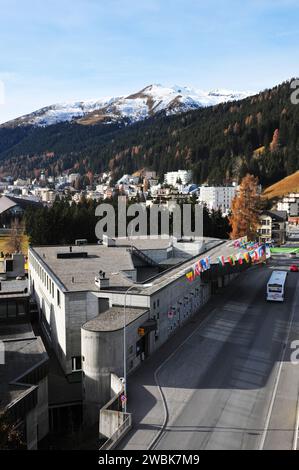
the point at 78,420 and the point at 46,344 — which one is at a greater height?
the point at 46,344

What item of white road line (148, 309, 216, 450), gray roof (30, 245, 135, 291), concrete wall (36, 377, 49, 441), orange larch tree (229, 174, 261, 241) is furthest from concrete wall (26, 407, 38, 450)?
orange larch tree (229, 174, 261, 241)

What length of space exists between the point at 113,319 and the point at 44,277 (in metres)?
15.1

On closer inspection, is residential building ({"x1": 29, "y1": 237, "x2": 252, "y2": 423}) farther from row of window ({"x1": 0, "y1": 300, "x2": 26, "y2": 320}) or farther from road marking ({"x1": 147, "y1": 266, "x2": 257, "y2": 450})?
row of window ({"x1": 0, "y1": 300, "x2": 26, "y2": 320})

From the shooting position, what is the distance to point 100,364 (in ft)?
99.7

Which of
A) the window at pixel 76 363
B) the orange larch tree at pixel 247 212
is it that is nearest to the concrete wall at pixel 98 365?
the window at pixel 76 363

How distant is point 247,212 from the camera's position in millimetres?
91250

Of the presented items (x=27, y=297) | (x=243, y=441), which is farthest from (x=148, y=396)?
(x=27, y=297)

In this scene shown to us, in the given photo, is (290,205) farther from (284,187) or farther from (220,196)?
(220,196)

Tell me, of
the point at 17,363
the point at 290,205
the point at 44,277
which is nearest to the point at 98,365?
the point at 17,363

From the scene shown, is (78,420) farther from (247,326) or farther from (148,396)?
(247,326)

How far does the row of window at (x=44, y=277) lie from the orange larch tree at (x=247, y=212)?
4606 cm

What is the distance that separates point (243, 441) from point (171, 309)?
17.2 m

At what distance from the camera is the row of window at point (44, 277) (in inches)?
1606
